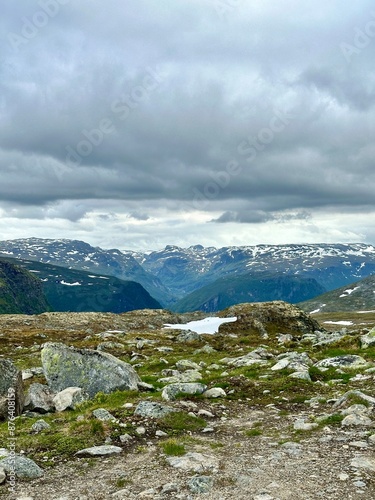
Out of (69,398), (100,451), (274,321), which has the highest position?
(100,451)

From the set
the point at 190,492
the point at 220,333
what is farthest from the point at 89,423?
the point at 220,333

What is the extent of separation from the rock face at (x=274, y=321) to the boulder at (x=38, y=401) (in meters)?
52.2

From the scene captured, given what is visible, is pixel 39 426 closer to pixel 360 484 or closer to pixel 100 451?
pixel 100 451

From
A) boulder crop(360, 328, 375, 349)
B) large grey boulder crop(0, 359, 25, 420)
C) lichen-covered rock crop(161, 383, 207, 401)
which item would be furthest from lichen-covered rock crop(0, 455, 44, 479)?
boulder crop(360, 328, 375, 349)

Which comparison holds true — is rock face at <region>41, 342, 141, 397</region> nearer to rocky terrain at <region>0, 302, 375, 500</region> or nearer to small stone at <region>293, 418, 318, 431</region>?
rocky terrain at <region>0, 302, 375, 500</region>

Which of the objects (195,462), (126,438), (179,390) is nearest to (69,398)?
(179,390)

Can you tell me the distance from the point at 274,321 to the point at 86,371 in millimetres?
54492

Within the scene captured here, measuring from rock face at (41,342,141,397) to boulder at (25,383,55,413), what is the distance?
1.37 m

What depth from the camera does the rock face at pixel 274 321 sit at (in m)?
69.3

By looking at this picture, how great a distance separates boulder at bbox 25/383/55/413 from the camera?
18.8 m

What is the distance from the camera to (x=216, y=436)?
14.2 meters

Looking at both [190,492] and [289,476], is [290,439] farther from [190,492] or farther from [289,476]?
[190,492]

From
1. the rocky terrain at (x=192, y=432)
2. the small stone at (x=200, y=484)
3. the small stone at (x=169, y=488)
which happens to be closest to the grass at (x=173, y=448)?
the rocky terrain at (x=192, y=432)

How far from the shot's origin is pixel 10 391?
1856cm
